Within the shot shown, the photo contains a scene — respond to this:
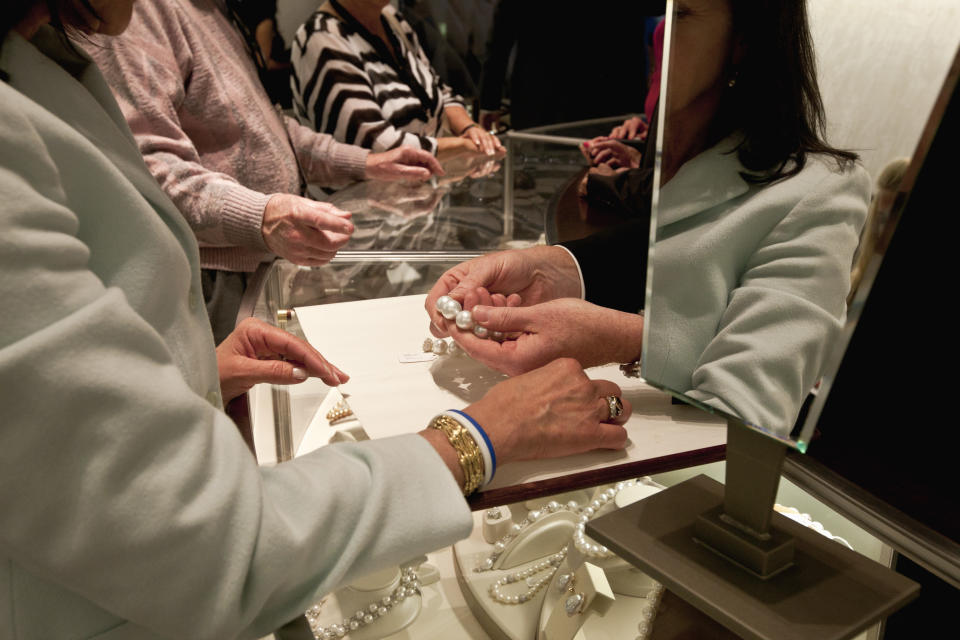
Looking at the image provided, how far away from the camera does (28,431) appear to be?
14.6 inches

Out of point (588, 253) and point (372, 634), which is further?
point (588, 253)

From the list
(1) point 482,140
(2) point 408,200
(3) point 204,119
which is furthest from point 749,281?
(1) point 482,140

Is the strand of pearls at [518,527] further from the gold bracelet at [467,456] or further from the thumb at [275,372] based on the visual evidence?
the thumb at [275,372]

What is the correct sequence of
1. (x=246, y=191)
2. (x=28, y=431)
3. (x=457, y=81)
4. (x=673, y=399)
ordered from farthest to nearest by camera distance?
(x=457, y=81) < (x=246, y=191) < (x=673, y=399) < (x=28, y=431)

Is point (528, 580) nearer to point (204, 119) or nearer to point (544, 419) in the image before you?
point (544, 419)

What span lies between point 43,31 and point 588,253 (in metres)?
0.76

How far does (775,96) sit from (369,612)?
60 centimetres

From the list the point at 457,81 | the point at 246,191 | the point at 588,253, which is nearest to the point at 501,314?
the point at 588,253

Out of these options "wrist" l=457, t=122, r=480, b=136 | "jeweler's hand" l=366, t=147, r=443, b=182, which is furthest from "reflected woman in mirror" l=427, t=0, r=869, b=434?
"wrist" l=457, t=122, r=480, b=136

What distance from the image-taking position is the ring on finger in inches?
26.8

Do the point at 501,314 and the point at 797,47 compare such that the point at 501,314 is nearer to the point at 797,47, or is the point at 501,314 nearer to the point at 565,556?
the point at 565,556

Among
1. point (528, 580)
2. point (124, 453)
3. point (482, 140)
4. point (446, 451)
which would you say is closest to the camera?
point (124, 453)

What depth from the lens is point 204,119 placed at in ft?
4.43

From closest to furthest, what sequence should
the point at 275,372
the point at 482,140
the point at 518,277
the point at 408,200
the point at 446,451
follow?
the point at 446,451
the point at 275,372
the point at 518,277
the point at 408,200
the point at 482,140
